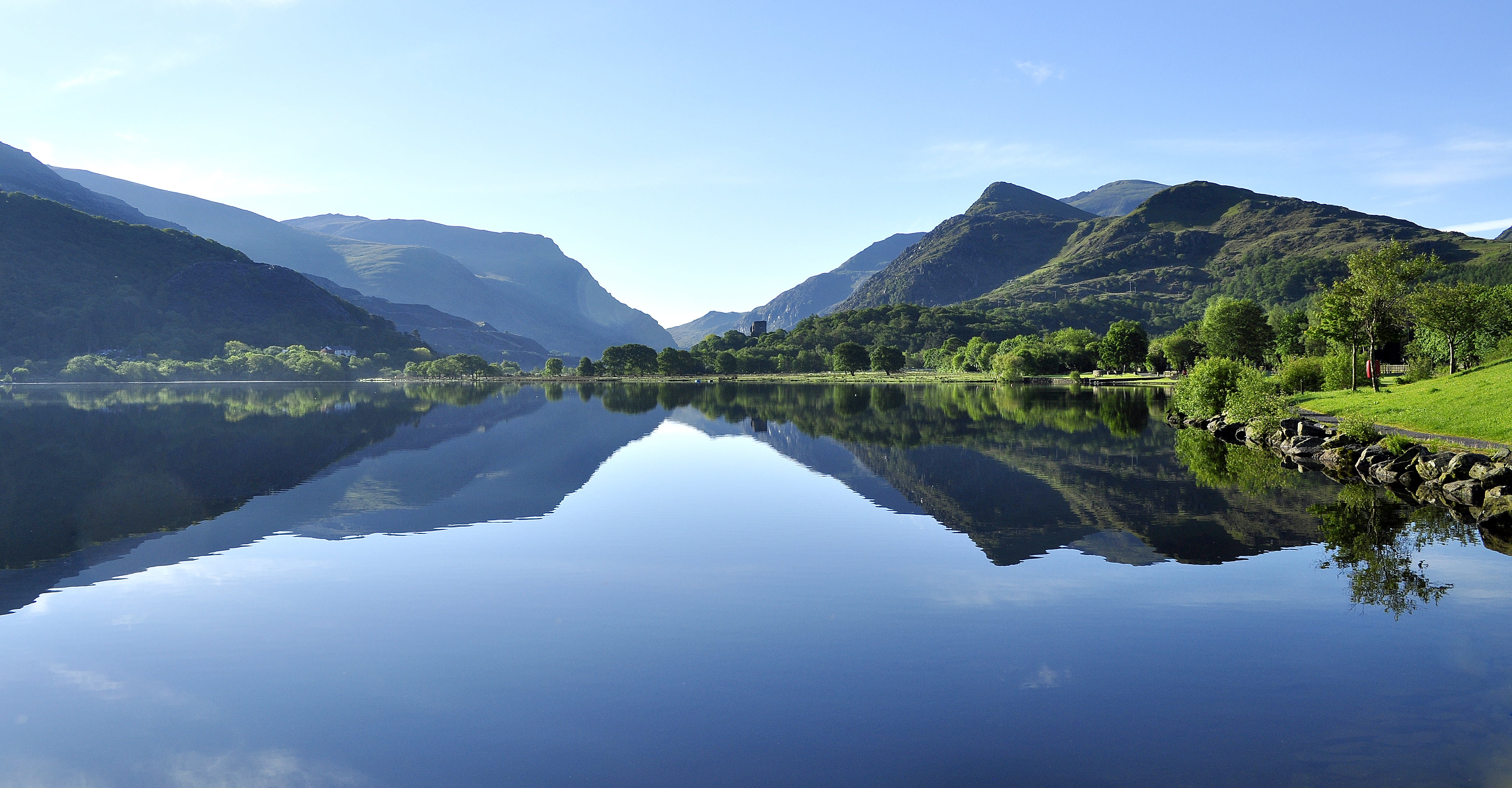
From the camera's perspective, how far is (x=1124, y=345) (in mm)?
151750

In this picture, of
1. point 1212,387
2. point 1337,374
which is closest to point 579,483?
point 1212,387

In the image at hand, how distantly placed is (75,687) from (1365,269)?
72.4m

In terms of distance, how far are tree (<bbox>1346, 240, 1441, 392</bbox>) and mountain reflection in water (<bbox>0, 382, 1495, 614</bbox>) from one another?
626 inches

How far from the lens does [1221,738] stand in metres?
10.0

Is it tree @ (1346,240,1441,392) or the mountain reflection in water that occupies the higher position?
tree @ (1346,240,1441,392)

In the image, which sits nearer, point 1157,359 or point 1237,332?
point 1237,332

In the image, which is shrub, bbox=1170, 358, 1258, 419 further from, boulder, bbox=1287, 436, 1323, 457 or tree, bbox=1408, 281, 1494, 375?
boulder, bbox=1287, 436, 1323, 457

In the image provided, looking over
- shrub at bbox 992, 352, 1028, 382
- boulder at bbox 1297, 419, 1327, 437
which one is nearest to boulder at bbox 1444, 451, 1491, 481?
boulder at bbox 1297, 419, 1327, 437

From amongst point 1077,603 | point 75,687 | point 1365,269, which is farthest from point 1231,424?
point 75,687

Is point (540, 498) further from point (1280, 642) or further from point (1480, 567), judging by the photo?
point (1480, 567)

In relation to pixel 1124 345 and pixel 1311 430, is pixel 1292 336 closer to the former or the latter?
pixel 1124 345

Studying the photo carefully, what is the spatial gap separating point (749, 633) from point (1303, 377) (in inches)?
2968

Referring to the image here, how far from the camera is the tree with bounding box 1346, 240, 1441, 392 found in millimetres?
56875

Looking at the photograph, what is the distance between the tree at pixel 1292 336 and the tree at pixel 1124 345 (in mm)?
30178
